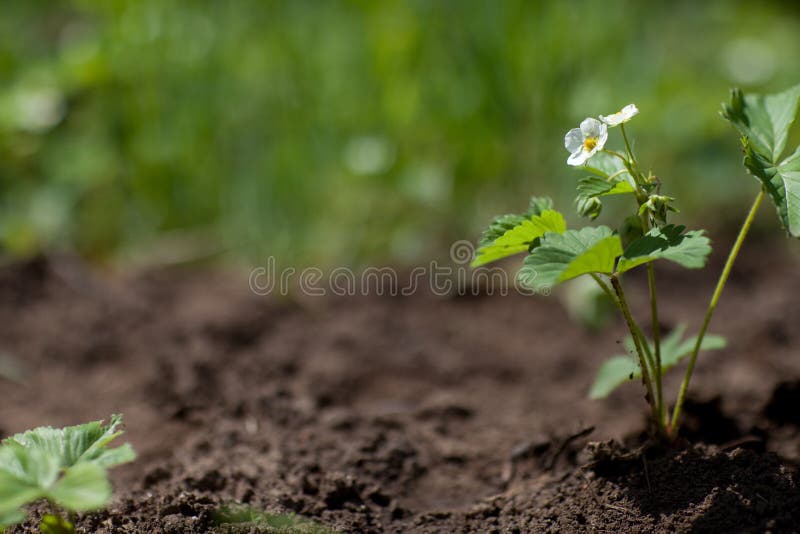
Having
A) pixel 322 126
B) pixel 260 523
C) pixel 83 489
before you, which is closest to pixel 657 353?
pixel 260 523

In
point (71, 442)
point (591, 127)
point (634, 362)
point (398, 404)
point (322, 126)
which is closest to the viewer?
point (71, 442)

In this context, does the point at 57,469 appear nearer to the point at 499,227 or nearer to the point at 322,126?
the point at 499,227

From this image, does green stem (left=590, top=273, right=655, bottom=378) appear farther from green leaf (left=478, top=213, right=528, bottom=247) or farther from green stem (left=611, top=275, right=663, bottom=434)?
green leaf (left=478, top=213, right=528, bottom=247)

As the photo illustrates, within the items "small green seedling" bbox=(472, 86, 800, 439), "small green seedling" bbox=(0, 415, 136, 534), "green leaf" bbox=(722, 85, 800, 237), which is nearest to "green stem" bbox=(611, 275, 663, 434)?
"small green seedling" bbox=(472, 86, 800, 439)

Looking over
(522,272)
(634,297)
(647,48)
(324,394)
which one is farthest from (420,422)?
(647,48)

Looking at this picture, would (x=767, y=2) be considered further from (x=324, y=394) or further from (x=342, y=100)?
(x=324, y=394)

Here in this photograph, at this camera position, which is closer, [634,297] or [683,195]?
[634,297]
